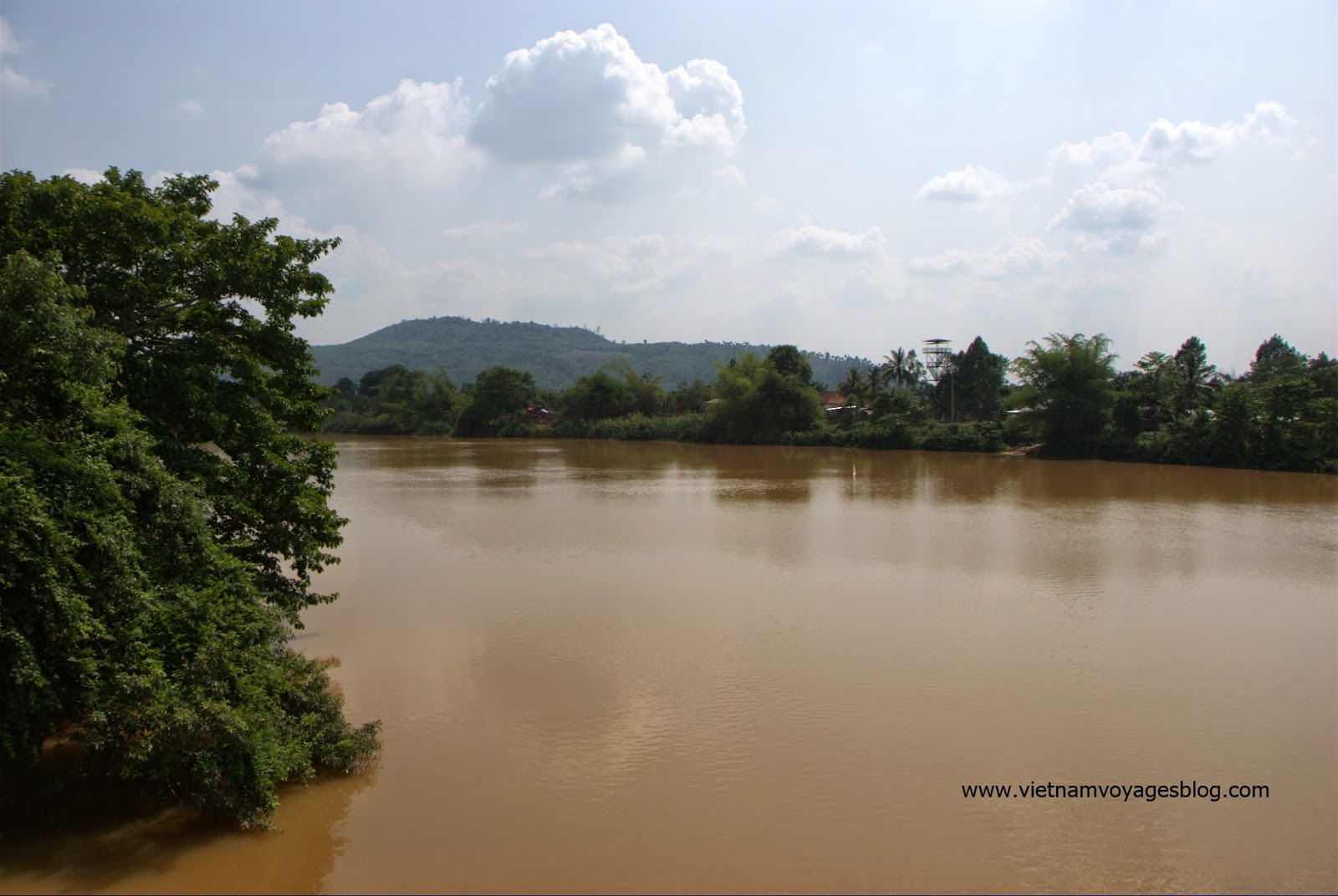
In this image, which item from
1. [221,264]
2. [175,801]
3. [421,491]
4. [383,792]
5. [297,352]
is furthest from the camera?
[421,491]

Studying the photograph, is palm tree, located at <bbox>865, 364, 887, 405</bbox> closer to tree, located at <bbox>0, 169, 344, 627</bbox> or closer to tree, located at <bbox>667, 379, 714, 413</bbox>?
tree, located at <bbox>667, 379, 714, 413</bbox>

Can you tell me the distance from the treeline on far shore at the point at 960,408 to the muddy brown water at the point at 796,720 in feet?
61.3

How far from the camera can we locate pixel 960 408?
2239 inches

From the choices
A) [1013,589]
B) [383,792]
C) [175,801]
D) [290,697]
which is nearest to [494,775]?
[383,792]

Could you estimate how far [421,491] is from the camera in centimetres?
2720

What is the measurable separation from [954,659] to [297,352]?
7.45 meters

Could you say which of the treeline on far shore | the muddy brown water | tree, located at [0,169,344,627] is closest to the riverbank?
the treeline on far shore

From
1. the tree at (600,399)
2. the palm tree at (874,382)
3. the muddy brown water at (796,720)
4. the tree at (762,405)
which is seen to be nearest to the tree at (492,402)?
the tree at (600,399)

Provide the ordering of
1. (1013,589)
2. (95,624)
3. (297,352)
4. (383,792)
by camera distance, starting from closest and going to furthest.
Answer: (95,624) → (383,792) → (297,352) → (1013,589)

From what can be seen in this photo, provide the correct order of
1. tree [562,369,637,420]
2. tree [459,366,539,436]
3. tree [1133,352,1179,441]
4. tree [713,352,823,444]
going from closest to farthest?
1. tree [1133,352,1179,441]
2. tree [713,352,823,444]
3. tree [562,369,637,420]
4. tree [459,366,539,436]

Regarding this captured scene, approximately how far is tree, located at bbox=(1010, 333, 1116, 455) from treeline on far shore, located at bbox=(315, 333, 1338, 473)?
54 mm

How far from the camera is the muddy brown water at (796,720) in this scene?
18.8 ft

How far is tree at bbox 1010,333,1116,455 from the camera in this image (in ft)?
132

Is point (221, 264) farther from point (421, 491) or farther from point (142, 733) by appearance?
point (421, 491)
